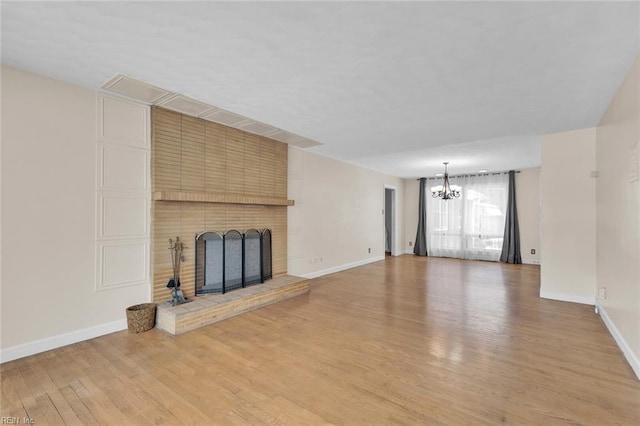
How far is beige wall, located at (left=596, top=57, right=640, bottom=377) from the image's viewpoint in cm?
233

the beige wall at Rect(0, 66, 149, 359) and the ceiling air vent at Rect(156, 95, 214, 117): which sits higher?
the ceiling air vent at Rect(156, 95, 214, 117)

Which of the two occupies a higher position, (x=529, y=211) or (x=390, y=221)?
(x=529, y=211)

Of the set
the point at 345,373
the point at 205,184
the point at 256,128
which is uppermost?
the point at 256,128

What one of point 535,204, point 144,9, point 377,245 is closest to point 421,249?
point 377,245

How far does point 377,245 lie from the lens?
810 cm

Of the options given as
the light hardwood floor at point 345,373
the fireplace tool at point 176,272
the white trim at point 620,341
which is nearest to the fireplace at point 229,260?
the fireplace tool at point 176,272

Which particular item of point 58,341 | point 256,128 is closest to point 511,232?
point 256,128

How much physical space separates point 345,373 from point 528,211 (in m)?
7.61

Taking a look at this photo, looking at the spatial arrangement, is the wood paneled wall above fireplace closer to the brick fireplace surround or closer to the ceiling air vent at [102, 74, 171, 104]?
the brick fireplace surround

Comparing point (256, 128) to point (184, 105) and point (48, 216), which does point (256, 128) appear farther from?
point (48, 216)

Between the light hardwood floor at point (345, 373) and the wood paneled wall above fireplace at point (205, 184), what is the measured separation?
1.15 meters

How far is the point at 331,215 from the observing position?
6.36m

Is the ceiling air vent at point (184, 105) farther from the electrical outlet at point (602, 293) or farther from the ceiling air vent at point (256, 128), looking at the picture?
the electrical outlet at point (602, 293)

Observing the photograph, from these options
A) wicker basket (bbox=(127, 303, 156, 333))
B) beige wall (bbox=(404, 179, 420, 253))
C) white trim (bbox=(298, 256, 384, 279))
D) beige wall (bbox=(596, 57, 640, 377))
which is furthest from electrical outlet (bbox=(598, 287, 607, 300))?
beige wall (bbox=(404, 179, 420, 253))
